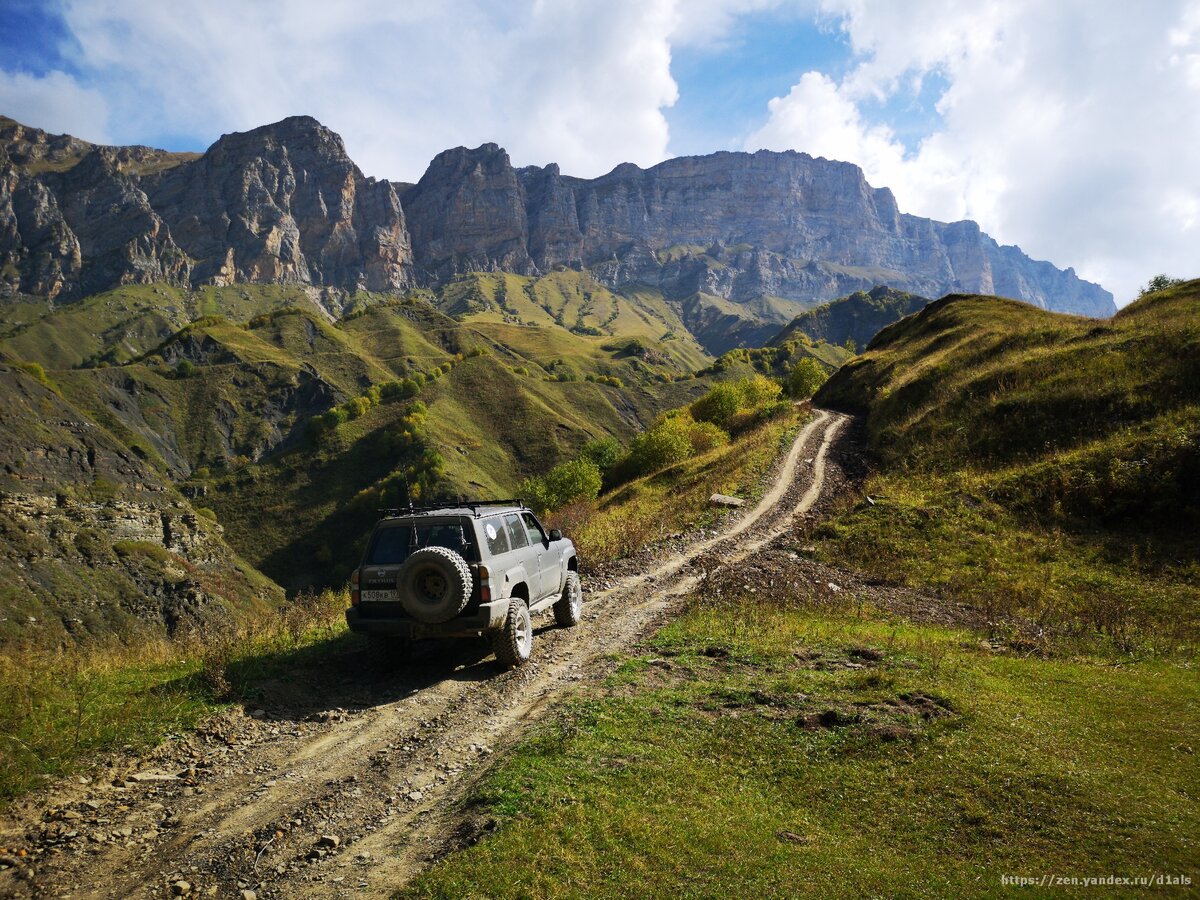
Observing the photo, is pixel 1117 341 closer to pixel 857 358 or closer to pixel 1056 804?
pixel 1056 804

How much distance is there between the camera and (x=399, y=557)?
1001 centimetres

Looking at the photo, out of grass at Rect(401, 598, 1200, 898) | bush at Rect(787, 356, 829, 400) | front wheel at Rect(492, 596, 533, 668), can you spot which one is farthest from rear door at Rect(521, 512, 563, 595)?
bush at Rect(787, 356, 829, 400)

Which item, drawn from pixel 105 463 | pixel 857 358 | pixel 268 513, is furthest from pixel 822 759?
pixel 268 513

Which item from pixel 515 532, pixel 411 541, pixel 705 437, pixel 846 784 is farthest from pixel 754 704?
pixel 705 437

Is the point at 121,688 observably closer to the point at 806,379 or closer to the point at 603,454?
the point at 806,379

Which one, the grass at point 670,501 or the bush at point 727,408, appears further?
the bush at point 727,408

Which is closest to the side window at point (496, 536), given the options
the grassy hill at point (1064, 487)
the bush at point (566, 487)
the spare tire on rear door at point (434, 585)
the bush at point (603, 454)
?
the spare tire on rear door at point (434, 585)

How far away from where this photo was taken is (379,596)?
9781 mm

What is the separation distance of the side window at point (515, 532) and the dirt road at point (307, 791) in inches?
79.8

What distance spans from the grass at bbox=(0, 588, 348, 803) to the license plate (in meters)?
1.64

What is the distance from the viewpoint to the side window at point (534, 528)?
40.0 ft

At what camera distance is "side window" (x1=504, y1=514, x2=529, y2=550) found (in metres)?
11.1

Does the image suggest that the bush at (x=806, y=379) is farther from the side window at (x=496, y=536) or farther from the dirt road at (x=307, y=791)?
the dirt road at (x=307, y=791)

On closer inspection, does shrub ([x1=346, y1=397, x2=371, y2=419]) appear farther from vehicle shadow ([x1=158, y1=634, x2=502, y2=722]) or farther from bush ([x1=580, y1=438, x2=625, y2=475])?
vehicle shadow ([x1=158, y1=634, x2=502, y2=722])
